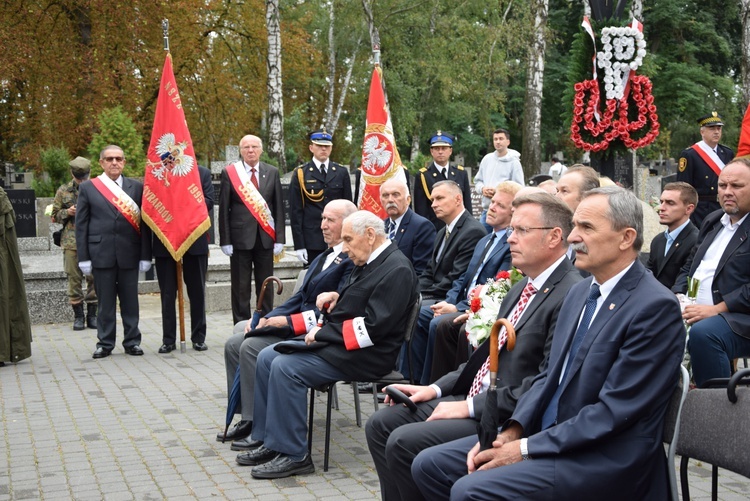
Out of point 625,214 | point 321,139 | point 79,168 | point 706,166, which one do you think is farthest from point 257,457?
point 706,166

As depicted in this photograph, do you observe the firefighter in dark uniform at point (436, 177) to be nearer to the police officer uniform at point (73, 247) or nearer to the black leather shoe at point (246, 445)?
the police officer uniform at point (73, 247)

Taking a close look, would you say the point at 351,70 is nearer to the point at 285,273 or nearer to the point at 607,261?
the point at 285,273

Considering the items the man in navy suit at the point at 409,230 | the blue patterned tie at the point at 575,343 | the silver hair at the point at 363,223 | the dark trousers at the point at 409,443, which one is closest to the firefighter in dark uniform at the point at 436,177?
the man in navy suit at the point at 409,230

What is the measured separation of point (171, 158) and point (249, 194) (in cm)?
92

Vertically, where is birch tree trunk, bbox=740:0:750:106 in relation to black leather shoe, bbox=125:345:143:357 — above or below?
above

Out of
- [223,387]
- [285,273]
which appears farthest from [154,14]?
[223,387]

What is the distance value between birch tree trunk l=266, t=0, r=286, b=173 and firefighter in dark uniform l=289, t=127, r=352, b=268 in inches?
507

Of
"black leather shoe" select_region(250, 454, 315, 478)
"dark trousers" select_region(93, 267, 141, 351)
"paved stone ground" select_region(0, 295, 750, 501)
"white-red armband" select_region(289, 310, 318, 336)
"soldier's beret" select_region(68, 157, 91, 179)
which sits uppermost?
"soldier's beret" select_region(68, 157, 91, 179)

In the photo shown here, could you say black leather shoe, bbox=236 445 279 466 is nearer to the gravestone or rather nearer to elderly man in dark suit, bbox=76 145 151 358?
elderly man in dark suit, bbox=76 145 151 358

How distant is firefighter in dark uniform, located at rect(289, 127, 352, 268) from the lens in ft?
34.6

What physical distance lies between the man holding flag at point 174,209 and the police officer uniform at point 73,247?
1.65 meters

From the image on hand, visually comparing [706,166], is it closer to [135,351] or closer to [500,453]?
[135,351]

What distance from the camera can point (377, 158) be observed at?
10.5 metres

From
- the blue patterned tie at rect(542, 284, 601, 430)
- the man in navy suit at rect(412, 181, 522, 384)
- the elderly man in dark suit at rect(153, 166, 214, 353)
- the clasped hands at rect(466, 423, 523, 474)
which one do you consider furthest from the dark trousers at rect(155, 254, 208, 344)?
the blue patterned tie at rect(542, 284, 601, 430)
